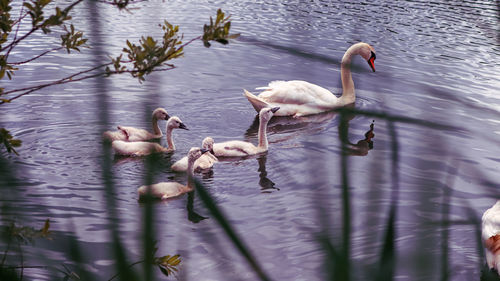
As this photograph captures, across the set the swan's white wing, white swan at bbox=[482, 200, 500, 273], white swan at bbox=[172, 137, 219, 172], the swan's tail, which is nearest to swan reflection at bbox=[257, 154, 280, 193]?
white swan at bbox=[172, 137, 219, 172]

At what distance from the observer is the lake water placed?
1211 millimetres

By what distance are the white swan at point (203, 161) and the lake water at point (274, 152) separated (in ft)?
0.27

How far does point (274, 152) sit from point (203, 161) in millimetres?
1052

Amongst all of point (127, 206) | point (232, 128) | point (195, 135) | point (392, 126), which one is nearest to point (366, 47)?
point (232, 128)

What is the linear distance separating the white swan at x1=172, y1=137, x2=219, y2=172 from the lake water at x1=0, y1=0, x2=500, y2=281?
0.27ft

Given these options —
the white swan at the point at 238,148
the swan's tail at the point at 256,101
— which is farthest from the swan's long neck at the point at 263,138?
the swan's tail at the point at 256,101

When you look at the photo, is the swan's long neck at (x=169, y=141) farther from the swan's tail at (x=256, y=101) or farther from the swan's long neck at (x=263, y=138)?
the swan's tail at (x=256, y=101)

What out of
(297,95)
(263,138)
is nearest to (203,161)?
(263,138)

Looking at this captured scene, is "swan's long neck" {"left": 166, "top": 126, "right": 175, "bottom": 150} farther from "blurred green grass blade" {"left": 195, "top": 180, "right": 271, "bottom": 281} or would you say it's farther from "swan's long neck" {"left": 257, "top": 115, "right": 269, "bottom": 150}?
"blurred green grass blade" {"left": 195, "top": 180, "right": 271, "bottom": 281}

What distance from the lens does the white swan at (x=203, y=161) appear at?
22.6ft

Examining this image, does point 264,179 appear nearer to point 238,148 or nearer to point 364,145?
point 238,148

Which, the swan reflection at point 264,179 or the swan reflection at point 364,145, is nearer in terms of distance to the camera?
the swan reflection at point 264,179

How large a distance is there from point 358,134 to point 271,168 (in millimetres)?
1855

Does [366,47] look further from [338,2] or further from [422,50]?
[338,2]
